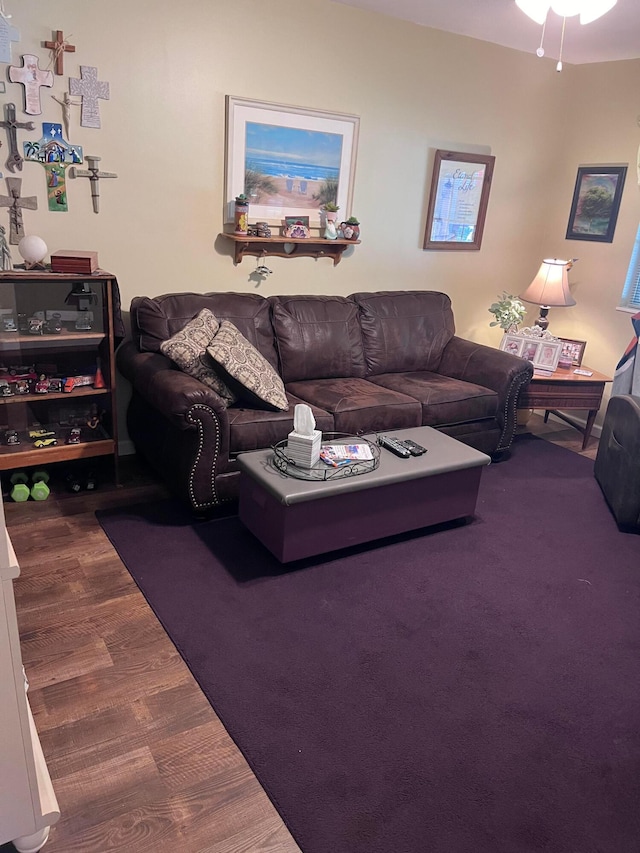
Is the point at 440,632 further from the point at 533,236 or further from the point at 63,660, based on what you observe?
the point at 533,236

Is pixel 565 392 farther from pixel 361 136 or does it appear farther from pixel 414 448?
pixel 361 136

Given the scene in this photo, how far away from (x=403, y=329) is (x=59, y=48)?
2.45 m

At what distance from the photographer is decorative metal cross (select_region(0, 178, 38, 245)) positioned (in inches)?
121

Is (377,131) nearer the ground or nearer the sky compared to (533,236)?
nearer the sky

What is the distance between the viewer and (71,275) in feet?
9.67

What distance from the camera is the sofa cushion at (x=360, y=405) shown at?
3383mm

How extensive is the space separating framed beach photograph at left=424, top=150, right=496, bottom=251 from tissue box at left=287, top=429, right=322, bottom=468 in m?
2.40

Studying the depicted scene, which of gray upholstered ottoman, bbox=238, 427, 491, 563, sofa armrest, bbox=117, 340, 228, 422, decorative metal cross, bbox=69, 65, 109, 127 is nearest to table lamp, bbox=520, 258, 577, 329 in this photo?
gray upholstered ottoman, bbox=238, 427, 491, 563

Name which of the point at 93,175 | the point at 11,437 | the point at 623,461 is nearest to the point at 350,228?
the point at 93,175

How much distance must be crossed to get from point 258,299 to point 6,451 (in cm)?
160

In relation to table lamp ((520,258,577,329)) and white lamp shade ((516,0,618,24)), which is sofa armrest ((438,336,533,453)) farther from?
white lamp shade ((516,0,618,24))

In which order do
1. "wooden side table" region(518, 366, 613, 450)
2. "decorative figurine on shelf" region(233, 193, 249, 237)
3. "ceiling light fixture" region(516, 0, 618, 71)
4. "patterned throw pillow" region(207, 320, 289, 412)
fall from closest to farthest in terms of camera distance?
"ceiling light fixture" region(516, 0, 618, 71) < "patterned throw pillow" region(207, 320, 289, 412) < "decorative figurine on shelf" region(233, 193, 249, 237) < "wooden side table" region(518, 366, 613, 450)

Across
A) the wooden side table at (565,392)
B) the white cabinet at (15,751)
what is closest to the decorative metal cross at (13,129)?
the white cabinet at (15,751)

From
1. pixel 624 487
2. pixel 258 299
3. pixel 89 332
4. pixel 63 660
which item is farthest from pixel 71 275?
pixel 624 487
